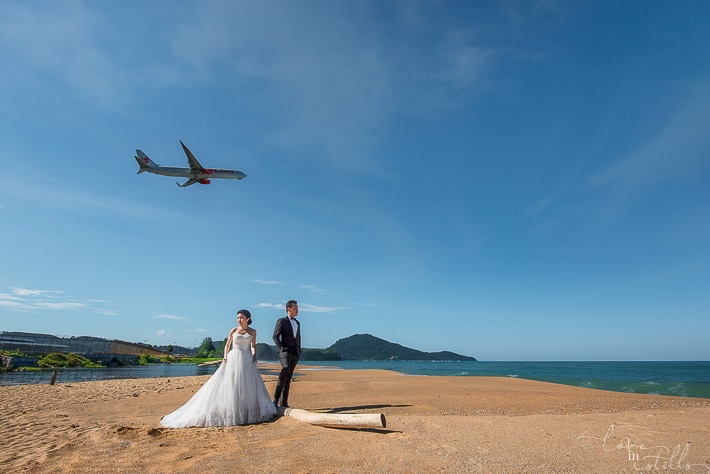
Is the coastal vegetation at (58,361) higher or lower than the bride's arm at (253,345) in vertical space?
lower

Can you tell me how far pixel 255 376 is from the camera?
7.31m

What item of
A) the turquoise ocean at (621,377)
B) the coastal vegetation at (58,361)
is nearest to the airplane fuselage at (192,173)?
the coastal vegetation at (58,361)

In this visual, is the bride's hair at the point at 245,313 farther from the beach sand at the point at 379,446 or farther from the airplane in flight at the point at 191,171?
the airplane in flight at the point at 191,171

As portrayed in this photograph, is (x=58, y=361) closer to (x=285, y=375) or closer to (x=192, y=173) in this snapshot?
(x=192, y=173)

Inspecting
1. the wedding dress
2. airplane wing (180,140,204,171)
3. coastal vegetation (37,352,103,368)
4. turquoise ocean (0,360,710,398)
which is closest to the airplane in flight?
airplane wing (180,140,204,171)

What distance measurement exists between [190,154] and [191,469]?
31593 millimetres

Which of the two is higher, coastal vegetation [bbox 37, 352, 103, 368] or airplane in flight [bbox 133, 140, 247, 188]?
airplane in flight [bbox 133, 140, 247, 188]

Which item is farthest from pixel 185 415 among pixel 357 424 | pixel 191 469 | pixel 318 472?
pixel 318 472

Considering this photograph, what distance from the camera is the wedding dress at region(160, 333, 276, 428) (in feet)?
21.4

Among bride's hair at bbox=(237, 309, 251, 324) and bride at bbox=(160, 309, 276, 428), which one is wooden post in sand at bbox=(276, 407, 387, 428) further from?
bride's hair at bbox=(237, 309, 251, 324)

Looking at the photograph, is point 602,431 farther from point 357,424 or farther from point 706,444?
point 357,424

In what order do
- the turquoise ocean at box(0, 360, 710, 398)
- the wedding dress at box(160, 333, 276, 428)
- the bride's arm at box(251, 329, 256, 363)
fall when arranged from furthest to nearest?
1. the turquoise ocean at box(0, 360, 710, 398)
2. the bride's arm at box(251, 329, 256, 363)
3. the wedding dress at box(160, 333, 276, 428)

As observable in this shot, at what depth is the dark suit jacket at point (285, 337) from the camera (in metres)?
7.80

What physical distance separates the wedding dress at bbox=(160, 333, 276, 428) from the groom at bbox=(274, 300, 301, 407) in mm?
556
